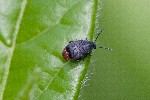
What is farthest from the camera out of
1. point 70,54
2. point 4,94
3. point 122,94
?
point 122,94

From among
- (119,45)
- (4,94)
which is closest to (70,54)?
(119,45)

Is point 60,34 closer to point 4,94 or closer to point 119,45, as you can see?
point 4,94

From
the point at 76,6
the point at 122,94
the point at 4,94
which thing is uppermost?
the point at 76,6

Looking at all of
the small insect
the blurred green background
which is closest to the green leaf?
the small insect

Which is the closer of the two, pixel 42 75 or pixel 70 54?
pixel 42 75

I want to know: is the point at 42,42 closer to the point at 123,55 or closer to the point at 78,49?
the point at 123,55

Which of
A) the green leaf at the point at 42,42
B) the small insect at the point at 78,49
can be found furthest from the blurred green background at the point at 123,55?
the green leaf at the point at 42,42

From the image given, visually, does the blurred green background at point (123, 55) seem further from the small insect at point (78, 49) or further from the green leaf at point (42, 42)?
the green leaf at point (42, 42)
